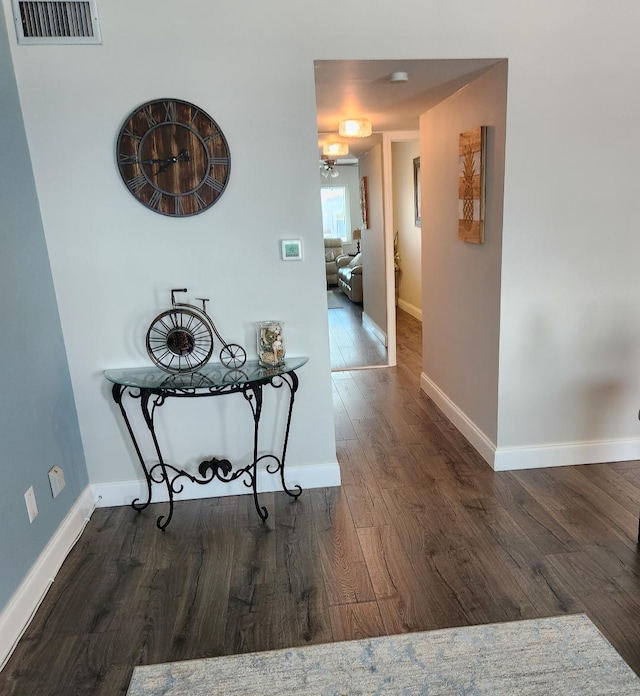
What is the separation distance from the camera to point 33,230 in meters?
2.22

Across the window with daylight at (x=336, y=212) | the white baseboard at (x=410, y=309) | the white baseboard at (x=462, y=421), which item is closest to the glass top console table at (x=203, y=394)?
the white baseboard at (x=462, y=421)

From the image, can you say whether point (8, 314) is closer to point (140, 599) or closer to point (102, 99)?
point (102, 99)

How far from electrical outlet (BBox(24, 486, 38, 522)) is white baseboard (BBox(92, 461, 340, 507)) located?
1.88 feet

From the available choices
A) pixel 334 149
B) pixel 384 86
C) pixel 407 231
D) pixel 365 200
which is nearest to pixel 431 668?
pixel 384 86

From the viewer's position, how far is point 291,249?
2.45 metres

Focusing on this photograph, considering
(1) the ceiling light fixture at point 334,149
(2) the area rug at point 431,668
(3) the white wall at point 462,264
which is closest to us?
(2) the area rug at point 431,668

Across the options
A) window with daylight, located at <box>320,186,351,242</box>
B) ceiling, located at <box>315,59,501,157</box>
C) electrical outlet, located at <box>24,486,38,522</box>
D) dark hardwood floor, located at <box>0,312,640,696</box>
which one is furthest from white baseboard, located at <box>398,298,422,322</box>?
electrical outlet, located at <box>24,486,38,522</box>

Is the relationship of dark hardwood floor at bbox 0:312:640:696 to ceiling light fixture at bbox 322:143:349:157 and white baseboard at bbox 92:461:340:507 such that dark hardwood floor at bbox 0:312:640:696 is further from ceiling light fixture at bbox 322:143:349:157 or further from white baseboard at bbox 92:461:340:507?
ceiling light fixture at bbox 322:143:349:157

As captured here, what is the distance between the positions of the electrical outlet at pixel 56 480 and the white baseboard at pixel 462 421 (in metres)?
2.13

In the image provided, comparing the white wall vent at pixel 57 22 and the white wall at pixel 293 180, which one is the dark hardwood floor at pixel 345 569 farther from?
the white wall vent at pixel 57 22

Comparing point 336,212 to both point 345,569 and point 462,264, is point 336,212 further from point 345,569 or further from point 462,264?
point 345,569

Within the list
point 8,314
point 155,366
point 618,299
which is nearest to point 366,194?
point 618,299

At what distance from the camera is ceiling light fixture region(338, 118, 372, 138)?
3627mm

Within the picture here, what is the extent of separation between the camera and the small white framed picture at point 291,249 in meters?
2.44
